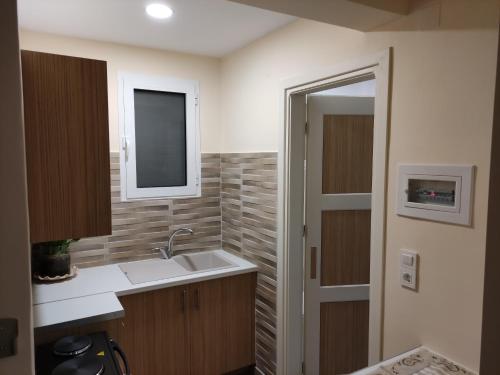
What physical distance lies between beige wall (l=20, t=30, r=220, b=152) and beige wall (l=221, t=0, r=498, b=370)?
4.47ft

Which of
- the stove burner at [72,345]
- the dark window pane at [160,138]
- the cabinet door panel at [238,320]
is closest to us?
the stove burner at [72,345]

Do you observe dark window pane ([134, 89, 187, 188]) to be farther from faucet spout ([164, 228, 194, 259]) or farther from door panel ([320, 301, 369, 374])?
door panel ([320, 301, 369, 374])

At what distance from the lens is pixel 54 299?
1826 millimetres

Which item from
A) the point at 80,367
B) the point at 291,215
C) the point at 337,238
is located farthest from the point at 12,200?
the point at 337,238

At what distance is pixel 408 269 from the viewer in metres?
1.39

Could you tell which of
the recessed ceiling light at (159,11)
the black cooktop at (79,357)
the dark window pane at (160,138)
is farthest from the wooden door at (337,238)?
the black cooktop at (79,357)

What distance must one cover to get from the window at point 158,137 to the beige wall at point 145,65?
0.06 metres

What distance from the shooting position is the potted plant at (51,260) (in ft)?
6.82

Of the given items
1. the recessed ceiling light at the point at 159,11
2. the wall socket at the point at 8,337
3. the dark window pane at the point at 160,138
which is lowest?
the wall socket at the point at 8,337

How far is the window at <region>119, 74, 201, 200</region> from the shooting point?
8.15 ft

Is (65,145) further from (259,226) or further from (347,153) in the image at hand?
(347,153)

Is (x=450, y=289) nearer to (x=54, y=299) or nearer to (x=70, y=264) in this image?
(x=54, y=299)

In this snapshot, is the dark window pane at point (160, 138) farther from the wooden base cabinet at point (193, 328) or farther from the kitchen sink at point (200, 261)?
the wooden base cabinet at point (193, 328)

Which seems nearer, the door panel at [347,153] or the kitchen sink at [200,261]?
the door panel at [347,153]
